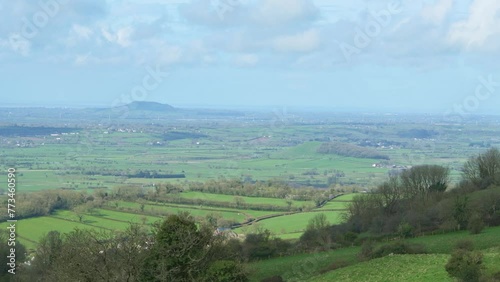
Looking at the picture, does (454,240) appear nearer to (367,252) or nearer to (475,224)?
(475,224)

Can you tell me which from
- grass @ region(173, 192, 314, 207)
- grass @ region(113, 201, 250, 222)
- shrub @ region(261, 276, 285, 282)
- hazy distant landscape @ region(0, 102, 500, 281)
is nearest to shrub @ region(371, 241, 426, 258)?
hazy distant landscape @ region(0, 102, 500, 281)

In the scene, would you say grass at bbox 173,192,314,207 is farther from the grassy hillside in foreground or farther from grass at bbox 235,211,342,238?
the grassy hillside in foreground

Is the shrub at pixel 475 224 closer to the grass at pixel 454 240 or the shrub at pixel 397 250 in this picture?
the grass at pixel 454 240

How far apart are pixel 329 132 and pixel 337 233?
128670 mm

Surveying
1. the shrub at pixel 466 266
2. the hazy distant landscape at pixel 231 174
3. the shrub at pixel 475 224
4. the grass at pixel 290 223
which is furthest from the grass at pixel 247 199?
the shrub at pixel 466 266

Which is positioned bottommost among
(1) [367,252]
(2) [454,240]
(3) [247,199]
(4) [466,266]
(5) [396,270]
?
(3) [247,199]

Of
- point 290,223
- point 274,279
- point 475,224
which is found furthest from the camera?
point 290,223

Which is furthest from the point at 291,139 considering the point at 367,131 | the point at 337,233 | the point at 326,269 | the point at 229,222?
the point at 326,269

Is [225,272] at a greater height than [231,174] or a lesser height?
greater

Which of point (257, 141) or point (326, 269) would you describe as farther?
point (257, 141)

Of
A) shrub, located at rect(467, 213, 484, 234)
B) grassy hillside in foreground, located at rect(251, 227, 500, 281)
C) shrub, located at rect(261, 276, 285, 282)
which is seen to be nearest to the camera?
shrub, located at rect(261, 276, 285, 282)

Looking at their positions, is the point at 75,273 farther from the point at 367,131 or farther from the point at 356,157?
the point at 367,131

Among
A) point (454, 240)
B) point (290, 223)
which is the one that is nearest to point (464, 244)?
point (454, 240)

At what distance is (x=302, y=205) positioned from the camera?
6184 cm
